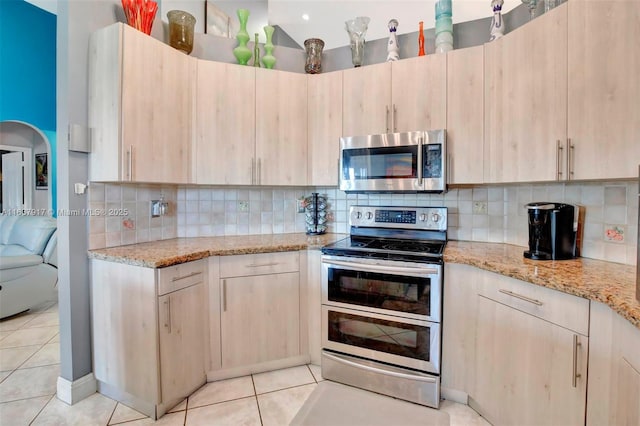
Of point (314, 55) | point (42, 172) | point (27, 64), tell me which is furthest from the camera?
point (42, 172)

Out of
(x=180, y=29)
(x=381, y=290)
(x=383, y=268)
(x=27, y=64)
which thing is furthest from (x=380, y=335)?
(x=27, y=64)

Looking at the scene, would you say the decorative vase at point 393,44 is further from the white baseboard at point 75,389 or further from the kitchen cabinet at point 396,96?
the white baseboard at point 75,389

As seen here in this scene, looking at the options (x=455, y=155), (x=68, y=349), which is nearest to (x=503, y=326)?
(x=455, y=155)

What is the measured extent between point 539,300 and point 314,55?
226 cm

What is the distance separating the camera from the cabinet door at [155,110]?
72.5 inches

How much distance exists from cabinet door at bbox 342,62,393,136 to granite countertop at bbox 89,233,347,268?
0.88 m

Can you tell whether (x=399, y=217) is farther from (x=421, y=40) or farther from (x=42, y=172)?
(x=42, y=172)

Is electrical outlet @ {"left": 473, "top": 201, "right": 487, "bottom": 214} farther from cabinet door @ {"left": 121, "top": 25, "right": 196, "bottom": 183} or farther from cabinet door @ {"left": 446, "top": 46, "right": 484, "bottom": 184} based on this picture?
cabinet door @ {"left": 121, "top": 25, "right": 196, "bottom": 183}

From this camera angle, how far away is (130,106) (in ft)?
6.05

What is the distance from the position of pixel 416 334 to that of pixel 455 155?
A: 3.83 feet

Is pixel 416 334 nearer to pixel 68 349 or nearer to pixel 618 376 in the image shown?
pixel 618 376

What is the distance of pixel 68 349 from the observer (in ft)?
→ 6.08

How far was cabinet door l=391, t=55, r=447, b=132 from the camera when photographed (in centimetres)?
207

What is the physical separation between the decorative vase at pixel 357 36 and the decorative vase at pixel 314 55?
0.27 metres
